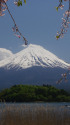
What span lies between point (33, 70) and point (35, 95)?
101009 mm

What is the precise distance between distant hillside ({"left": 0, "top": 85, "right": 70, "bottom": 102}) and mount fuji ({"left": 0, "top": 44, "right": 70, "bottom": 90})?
3301 inches

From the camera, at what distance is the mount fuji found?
133 metres

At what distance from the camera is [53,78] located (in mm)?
136125

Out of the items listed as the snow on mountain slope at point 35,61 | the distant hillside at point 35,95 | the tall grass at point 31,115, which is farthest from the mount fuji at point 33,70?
the tall grass at point 31,115

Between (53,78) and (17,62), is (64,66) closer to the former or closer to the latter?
(53,78)

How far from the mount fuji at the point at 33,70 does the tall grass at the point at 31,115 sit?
119825 mm

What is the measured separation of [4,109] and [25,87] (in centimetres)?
3868

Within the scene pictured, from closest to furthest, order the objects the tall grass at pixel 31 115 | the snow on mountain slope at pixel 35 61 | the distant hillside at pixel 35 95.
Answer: the tall grass at pixel 31 115, the distant hillside at pixel 35 95, the snow on mountain slope at pixel 35 61

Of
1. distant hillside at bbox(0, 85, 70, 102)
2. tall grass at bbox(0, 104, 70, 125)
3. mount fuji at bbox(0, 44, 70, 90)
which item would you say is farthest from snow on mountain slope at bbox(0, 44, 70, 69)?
tall grass at bbox(0, 104, 70, 125)

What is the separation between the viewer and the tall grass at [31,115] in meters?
5.65

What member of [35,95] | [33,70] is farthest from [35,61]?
[35,95]

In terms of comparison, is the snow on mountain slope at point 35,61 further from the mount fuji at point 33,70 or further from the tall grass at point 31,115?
the tall grass at point 31,115

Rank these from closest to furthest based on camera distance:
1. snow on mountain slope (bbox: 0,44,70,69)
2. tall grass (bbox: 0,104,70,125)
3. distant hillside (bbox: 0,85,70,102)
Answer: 1. tall grass (bbox: 0,104,70,125)
2. distant hillside (bbox: 0,85,70,102)
3. snow on mountain slope (bbox: 0,44,70,69)

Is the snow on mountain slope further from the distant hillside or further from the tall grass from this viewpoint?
the tall grass
